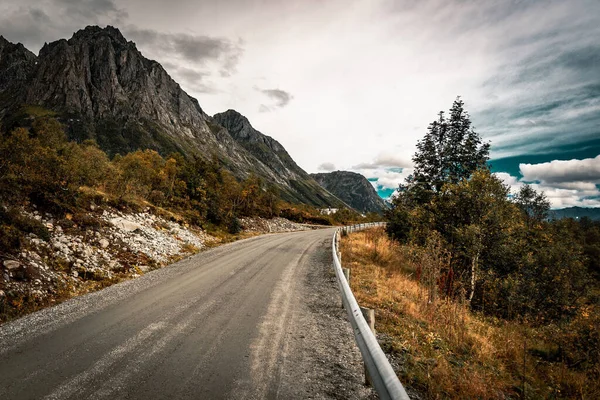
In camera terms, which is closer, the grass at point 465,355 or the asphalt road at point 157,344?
the asphalt road at point 157,344

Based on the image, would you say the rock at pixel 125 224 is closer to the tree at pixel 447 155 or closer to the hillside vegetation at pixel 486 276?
the hillside vegetation at pixel 486 276

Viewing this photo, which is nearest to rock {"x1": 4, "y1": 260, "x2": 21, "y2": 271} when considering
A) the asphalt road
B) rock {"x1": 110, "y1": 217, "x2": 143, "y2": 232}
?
the asphalt road

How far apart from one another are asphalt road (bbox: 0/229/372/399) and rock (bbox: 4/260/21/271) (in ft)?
5.94

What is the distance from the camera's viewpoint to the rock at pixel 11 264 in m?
6.67

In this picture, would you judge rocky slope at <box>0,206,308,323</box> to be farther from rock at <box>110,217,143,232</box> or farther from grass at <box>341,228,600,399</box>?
grass at <box>341,228,600,399</box>

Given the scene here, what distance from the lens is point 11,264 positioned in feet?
22.2

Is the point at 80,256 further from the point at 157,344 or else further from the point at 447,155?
the point at 447,155

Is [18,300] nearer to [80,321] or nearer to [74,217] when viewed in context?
[80,321]

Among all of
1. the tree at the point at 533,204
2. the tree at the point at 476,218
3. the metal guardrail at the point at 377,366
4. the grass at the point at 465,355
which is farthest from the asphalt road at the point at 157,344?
the tree at the point at 533,204

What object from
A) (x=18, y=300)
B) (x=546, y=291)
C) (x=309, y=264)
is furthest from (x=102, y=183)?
(x=546, y=291)

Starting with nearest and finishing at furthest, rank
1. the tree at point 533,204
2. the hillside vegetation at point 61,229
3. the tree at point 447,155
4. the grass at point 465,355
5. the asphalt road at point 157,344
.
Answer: the asphalt road at point 157,344 < the grass at point 465,355 < the hillside vegetation at point 61,229 < the tree at point 447,155 < the tree at point 533,204

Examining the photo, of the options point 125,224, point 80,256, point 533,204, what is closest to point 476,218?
point 80,256

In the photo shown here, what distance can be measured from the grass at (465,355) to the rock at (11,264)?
8.69 metres

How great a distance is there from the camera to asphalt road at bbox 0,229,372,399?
3328mm
